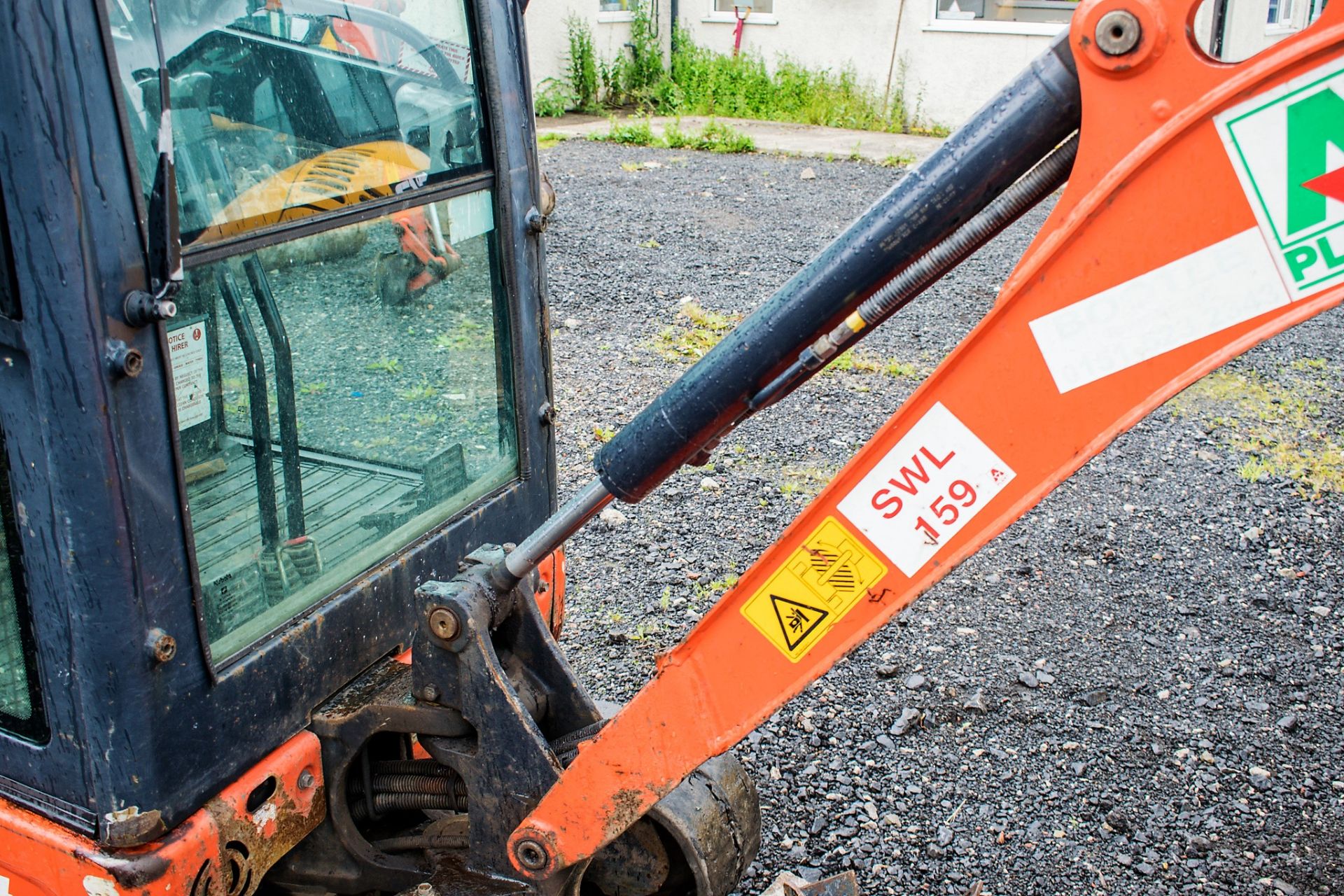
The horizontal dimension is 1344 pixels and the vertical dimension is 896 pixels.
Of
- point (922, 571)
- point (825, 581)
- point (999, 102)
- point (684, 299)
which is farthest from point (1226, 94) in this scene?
point (684, 299)

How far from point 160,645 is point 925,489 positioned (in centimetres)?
104

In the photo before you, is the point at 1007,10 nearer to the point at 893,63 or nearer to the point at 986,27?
the point at 986,27

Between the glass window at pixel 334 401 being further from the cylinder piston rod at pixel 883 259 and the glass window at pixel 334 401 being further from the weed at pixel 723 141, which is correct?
the weed at pixel 723 141

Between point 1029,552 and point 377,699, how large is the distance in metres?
2.66

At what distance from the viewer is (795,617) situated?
5.21ft

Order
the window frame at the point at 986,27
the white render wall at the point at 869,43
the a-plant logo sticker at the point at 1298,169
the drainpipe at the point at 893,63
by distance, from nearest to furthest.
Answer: the a-plant logo sticker at the point at 1298,169, the window frame at the point at 986,27, the white render wall at the point at 869,43, the drainpipe at the point at 893,63

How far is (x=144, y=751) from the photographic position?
164 centimetres

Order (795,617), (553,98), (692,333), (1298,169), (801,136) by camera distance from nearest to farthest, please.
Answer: (1298,169), (795,617), (692,333), (801,136), (553,98)

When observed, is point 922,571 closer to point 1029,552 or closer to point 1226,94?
point 1226,94

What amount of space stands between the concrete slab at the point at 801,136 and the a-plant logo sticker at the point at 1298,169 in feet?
29.3

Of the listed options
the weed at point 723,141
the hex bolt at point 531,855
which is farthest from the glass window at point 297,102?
the weed at point 723,141

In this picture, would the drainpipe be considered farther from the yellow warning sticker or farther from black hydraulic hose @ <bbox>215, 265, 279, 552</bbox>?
the yellow warning sticker

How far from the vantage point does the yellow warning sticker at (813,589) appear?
1.52 meters

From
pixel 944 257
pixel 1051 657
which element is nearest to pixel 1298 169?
pixel 944 257
